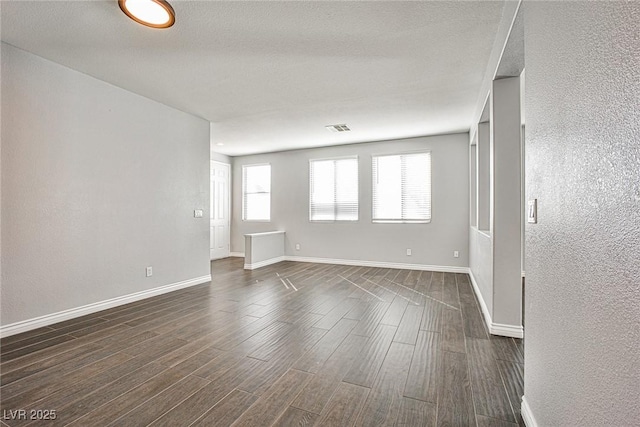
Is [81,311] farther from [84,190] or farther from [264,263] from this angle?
[264,263]

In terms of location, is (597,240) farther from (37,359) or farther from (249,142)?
(249,142)

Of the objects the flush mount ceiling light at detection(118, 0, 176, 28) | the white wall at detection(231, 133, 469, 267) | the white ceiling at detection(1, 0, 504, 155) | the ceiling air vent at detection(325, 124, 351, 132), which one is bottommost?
the white wall at detection(231, 133, 469, 267)

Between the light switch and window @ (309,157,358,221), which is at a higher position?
window @ (309,157,358,221)

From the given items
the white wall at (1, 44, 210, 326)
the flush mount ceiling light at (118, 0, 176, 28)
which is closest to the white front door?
the white wall at (1, 44, 210, 326)

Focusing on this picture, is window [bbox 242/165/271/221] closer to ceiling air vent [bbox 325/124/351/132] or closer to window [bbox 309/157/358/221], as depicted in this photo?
window [bbox 309/157/358/221]

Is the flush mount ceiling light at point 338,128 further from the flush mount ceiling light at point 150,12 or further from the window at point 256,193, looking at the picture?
the flush mount ceiling light at point 150,12

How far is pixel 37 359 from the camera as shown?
224 centimetres

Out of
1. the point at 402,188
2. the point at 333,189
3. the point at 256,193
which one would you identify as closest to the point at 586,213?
the point at 402,188

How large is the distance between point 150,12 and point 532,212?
2.80m

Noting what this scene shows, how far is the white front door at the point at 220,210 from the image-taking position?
7.14 metres

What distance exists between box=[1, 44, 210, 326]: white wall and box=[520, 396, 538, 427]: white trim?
3962mm

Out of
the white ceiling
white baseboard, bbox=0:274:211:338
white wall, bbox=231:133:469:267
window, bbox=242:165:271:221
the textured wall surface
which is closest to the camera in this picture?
the textured wall surface

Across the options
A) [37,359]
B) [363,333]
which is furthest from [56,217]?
[363,333]

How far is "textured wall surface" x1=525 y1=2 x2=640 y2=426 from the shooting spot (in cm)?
71
